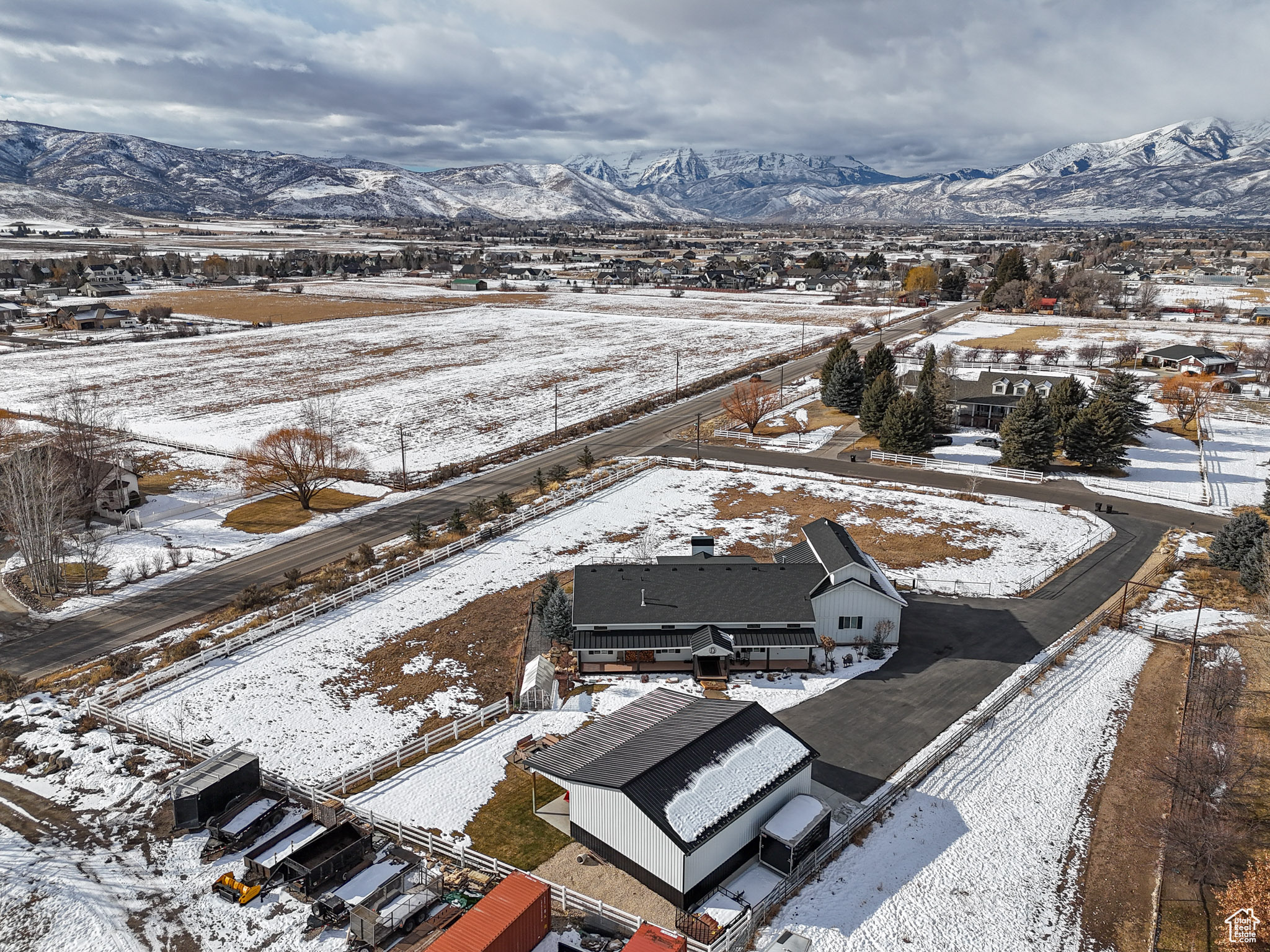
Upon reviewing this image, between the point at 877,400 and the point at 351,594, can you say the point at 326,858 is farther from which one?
the point at 877,400

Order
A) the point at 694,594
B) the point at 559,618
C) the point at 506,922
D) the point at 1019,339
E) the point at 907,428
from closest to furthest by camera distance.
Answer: the point at 506,922
the point at 559,618
the point at 694,594
the point at 907,428
the point at 1019,339

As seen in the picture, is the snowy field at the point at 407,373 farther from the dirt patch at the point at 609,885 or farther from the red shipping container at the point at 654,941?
the red shipping container at the point at 654,941

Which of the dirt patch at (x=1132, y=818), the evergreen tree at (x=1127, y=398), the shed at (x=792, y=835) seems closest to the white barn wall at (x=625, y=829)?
the shed at (x=792, y=835)

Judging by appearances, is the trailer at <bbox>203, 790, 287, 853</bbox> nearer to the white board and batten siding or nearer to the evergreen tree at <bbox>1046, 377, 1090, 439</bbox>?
the white board and batten siding

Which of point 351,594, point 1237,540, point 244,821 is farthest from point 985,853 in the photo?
point 351,594

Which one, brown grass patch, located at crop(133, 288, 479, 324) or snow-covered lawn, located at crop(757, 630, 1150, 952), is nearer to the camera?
snow-covered lawn, located at crop(757, 630, 1150, 952)

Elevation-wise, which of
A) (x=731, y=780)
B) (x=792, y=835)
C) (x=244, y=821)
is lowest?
(x=244, y=821)

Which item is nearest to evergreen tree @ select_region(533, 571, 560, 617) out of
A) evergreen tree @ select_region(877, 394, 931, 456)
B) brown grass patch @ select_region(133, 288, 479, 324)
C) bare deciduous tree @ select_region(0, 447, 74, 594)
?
bare deciduous tree @ select_region(0, 447, 74, 594)
